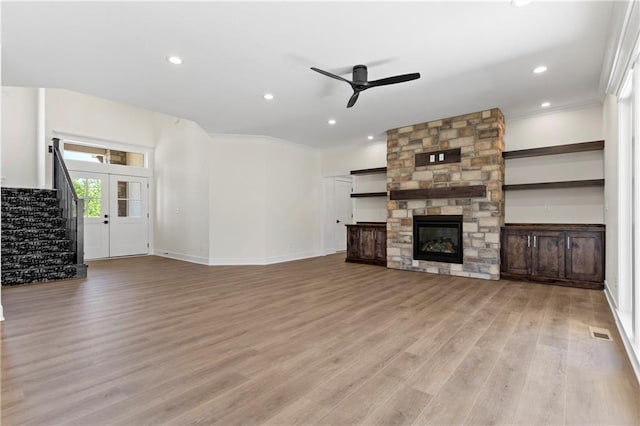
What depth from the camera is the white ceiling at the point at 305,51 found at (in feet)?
8.67

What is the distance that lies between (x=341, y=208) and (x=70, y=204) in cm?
640

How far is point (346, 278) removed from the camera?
5.35 meters

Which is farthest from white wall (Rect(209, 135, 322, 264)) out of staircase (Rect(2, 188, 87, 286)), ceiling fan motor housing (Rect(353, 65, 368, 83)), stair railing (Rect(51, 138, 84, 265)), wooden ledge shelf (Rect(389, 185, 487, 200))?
ceiling fan motor housing (Rect(353, 65, 368, 83))

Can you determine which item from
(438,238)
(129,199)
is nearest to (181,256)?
(129,199)

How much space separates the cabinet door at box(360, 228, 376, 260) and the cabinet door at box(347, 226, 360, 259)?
0.35 feet

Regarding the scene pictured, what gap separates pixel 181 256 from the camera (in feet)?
25.5

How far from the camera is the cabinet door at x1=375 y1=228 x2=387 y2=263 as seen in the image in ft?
21.8

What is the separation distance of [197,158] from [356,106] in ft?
13.9

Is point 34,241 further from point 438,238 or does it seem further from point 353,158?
point 438,238

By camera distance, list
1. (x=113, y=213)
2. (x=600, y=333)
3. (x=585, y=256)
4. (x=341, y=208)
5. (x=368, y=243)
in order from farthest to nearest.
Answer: (x=341, y=208), (x=113, y=213), (x=368, y=243), (x=585, y=256), (x=600, y=333)

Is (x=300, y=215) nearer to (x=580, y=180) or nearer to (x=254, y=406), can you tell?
(x=580, y=180)

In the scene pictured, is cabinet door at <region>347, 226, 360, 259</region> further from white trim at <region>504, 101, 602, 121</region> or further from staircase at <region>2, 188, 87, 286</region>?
staircase at <region>2, 188, 87, 286</region>

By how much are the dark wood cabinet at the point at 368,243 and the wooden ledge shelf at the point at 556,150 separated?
8.91ft

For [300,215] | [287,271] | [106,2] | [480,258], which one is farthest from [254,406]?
[300,215]
